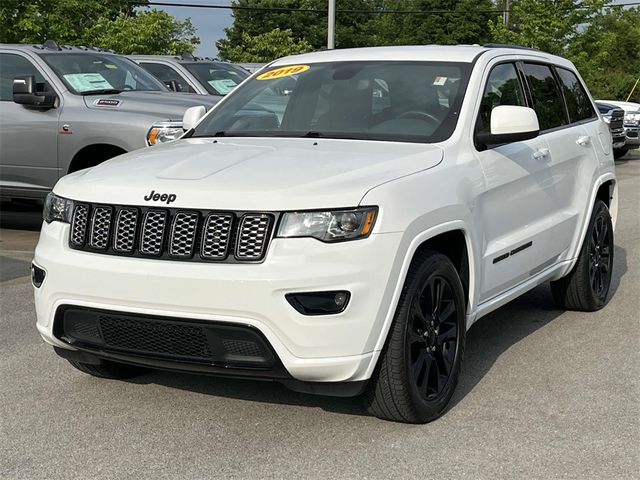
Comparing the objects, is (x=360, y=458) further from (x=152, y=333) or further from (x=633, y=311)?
(x=633, y=311)

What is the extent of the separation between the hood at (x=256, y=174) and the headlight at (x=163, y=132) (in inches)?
166

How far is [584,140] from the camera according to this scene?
685cm

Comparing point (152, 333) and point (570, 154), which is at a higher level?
point (570, 154)

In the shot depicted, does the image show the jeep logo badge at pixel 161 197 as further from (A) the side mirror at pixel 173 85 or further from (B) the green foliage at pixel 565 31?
(B) the green foliage at pixel 565 31

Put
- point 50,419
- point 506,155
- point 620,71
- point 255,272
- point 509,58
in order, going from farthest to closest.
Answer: point 620,71 → point 509,58 → point 506,155 → point 50,419 → point 255,272

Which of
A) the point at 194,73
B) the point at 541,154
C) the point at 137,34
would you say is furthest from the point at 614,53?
the point at 541,154

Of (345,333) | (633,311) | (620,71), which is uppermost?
(345,333)

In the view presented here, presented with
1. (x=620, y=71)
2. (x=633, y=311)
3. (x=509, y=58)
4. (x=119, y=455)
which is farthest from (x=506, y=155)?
(x=620, y=71)

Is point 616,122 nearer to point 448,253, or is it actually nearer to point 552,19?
point 448,253

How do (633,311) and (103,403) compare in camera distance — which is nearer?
(103,403)

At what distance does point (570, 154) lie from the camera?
6.56 meters

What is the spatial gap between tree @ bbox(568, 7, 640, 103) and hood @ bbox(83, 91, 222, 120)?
29923mm

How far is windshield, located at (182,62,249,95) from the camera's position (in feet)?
46.9

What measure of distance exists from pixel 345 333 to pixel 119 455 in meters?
1.09
